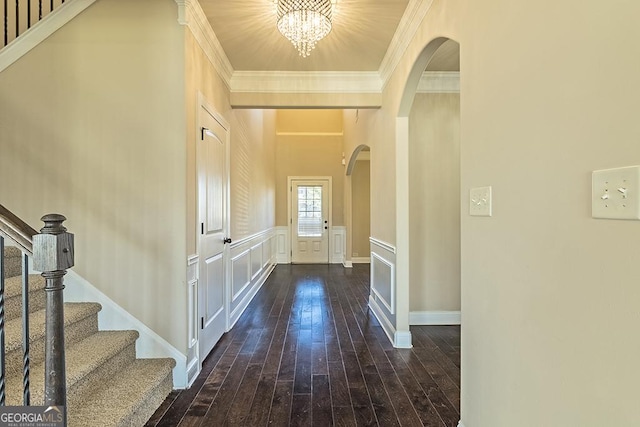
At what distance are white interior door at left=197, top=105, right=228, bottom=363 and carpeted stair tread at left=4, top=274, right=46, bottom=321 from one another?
3.19ft

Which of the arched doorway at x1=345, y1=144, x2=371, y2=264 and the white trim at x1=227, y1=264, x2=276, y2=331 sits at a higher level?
the arched doorway at x1=345, y1=144, x2=371, y2=264

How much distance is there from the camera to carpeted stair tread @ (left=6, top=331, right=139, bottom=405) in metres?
1.57

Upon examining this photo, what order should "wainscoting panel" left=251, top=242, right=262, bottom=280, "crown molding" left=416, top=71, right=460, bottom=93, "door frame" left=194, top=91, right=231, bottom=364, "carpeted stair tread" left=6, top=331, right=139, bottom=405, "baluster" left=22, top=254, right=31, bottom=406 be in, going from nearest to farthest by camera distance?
"baluster" left=22, top=254, right=31, bottom=406 < "carpeted stair tread" left=6, top=331, right=139, bottom=405 < "door frame" left=194, top=91, right=231, bottom=364 < "crown molding" left=416, top=71, right=460, bottom=93 < "wainscoting panel" left=251, top=242, right=262, bottom=280

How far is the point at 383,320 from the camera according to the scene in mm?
3584

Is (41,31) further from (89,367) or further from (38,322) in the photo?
(89,367)

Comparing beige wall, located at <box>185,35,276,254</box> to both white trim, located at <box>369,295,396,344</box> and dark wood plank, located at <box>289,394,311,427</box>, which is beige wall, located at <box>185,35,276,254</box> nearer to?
dark wood plank, located at <box>289,394,311,427</box>

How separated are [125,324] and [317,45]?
8.96 ft

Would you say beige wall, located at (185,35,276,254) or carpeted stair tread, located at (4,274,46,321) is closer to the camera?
carpeted stair tread, located at (4,274,46,321)

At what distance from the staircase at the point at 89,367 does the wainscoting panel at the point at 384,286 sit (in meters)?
1.96

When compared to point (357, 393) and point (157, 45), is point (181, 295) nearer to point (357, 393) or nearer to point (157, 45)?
point (357, 393)

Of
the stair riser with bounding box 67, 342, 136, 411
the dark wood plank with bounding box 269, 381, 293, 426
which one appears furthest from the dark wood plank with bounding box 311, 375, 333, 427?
the stair riser with bounding box 67, 342, 136, 411

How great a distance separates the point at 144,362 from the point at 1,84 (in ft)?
7.11

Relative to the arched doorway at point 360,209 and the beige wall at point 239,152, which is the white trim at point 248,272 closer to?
the beige wall at point 239,152

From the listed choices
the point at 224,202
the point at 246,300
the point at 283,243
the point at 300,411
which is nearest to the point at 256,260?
the point at 246,300
